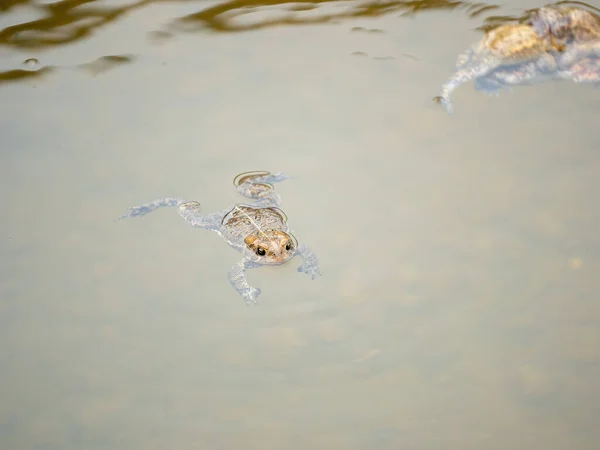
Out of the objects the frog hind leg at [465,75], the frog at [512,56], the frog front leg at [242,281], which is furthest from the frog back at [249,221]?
the frog at [512,56]

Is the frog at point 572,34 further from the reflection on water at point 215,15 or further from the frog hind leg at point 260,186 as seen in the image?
the frog hind leg at point 260,186

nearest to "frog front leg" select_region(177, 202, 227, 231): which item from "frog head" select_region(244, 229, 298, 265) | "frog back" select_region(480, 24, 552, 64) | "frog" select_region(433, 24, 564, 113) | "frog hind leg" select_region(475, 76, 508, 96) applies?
"frog head" select_region(244, 229, 298, 265)

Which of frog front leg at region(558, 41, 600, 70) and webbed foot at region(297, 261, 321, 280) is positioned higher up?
frog front leg at region(558, 41, 600, 70)

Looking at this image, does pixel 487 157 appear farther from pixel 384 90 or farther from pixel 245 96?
pixel 245 96

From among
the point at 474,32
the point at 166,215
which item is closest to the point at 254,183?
the point at 166,215

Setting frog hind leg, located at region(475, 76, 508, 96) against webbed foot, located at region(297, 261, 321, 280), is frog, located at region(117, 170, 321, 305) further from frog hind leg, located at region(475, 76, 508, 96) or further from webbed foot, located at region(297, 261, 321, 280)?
frog hind leg, located at region(475, 76, 508, 96)
